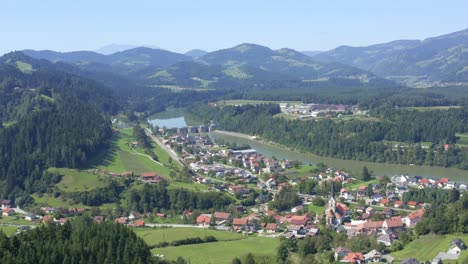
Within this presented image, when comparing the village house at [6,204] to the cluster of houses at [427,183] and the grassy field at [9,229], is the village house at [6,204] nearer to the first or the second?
the grassy field at [9,229]

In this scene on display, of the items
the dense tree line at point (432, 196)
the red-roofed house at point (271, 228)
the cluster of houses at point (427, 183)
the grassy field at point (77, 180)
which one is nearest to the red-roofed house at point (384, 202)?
the dense tree line at point (432, 196)

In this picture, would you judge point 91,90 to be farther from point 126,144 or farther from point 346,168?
point 346,168

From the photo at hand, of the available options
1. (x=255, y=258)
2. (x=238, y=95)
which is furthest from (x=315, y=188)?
(x=238, y=95)

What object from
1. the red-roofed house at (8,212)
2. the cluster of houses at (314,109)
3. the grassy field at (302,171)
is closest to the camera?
the red-roofed house at (8,212)

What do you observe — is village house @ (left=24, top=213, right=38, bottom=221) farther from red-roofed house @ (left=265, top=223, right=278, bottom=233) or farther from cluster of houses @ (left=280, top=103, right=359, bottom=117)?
cluster of houses @ (left=280, top=103, right=359, bottom=117)

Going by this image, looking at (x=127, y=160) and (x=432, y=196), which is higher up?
(x=127, y=160)

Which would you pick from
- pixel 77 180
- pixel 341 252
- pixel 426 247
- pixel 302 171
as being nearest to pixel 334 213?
pixel 341 252

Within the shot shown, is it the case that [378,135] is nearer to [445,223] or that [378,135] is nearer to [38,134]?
[38,134]
